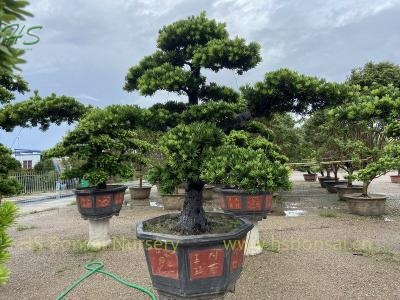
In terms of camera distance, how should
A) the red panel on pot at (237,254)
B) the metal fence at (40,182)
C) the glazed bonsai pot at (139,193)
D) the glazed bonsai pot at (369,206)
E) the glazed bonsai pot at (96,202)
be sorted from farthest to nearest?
1. the metal fence at (40,182)
2. the glazed bonsai pot at (139,193)
3. the glazed bonsai pot at (369,206)
4. the glazed bonsai pot at (96,202)
5. the red panel on pot at (237,254)

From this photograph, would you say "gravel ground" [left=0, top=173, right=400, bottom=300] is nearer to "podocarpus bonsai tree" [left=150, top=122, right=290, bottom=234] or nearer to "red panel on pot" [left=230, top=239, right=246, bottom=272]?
"red panel on pot" [left=230, top=239, right=246, bottom=272]

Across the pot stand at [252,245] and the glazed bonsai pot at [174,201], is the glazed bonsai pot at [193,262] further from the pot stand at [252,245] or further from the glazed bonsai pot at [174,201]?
the glazed bonsai pot at [174,201]

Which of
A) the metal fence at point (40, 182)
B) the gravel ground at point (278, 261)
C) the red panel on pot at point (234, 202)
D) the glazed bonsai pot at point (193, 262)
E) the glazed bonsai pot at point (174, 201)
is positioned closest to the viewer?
the glazed bonsai pot at point (193, 262)

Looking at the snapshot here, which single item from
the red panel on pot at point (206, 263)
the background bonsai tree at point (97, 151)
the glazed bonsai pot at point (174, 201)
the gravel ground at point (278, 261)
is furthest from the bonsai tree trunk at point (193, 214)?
the glazed bonsai pot at point (174, 201)

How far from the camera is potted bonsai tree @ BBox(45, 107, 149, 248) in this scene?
5863mm

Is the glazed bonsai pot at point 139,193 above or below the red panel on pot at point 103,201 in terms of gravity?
below

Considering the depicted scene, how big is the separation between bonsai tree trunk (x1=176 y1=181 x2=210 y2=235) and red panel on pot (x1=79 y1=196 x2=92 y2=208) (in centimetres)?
300

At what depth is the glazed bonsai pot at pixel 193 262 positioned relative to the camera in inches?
107

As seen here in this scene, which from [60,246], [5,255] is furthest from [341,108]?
[60,246]

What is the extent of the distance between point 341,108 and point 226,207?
2.54 metres

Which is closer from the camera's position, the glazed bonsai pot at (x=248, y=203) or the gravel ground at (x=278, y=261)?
the gravel ground at (x=278, y=261)

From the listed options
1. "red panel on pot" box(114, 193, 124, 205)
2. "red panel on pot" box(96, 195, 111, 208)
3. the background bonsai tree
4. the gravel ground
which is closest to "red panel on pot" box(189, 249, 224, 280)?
the gravel ground

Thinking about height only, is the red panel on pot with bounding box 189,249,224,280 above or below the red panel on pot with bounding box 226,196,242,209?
below

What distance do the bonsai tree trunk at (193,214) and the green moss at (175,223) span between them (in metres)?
0.07
